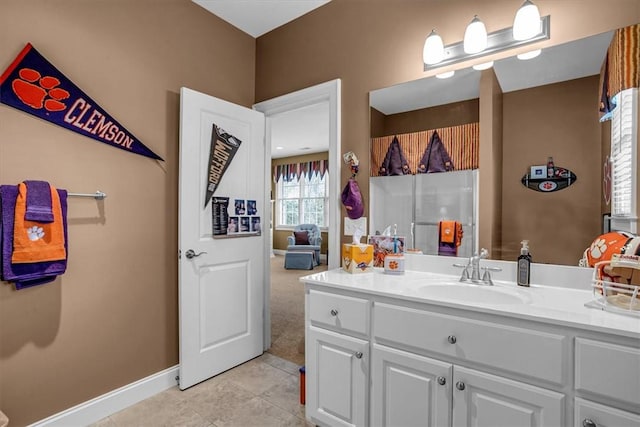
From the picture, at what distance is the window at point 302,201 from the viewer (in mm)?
8016

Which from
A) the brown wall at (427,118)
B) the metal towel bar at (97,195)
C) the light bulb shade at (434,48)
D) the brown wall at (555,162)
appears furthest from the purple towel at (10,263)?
the brown wall at (555,162)

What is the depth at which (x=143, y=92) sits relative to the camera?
2053 millimetres

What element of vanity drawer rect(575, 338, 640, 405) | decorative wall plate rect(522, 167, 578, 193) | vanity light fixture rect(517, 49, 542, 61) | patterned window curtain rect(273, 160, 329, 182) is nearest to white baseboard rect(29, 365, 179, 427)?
vanity drawer rect(575, 338, 640, 405)

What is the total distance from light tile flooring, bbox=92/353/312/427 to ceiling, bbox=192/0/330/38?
2710 millimetres

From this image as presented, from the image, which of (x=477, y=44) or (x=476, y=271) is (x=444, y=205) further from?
(x=477, y=44)

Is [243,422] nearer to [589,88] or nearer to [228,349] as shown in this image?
[228,349]

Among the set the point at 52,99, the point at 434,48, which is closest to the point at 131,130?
the point at 52,99

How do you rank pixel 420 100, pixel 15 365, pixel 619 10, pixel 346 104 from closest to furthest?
pixel 619 10, pixel 15 365, pixel 420 100, pixel 346 104

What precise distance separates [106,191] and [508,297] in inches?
87.9

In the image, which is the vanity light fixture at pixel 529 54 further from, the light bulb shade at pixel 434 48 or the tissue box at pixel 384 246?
the tissue box at pixel 384 246

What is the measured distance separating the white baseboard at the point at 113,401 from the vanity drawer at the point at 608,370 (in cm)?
226

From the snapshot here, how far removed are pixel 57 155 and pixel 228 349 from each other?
5.42 feet

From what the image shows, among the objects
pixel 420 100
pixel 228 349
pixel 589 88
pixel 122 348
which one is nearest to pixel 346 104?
pixel 420 100

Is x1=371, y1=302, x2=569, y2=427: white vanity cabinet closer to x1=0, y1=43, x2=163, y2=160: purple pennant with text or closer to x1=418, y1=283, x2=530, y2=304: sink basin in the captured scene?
x1=418, y1=283, x2=530, y2=304: sink basin
